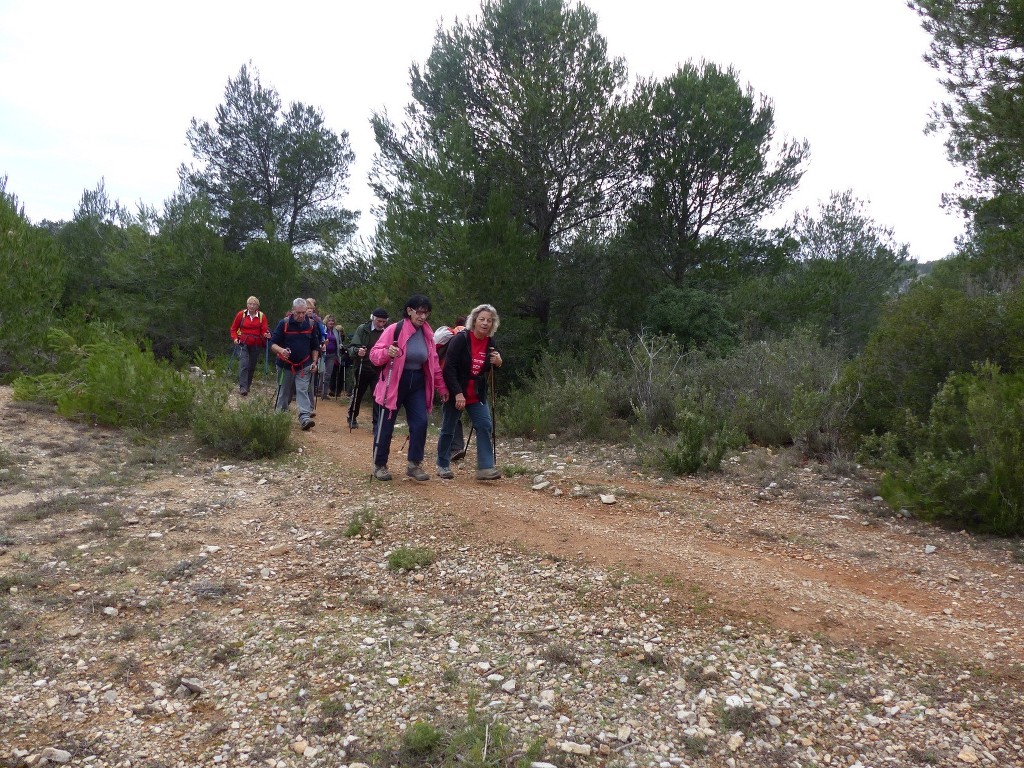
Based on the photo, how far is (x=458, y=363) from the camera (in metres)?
6.52

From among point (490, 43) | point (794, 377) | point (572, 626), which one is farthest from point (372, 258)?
point (572, 626)

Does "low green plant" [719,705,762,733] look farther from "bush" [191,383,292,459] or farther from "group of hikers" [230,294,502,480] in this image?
"bush" [191,383,292,459]

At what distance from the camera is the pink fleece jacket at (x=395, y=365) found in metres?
6.27

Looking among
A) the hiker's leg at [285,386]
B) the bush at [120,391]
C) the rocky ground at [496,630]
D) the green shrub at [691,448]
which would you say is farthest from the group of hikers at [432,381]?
the bush at [120,391]

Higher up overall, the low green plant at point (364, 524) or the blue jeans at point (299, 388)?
the blue jeans at point (299, 388)

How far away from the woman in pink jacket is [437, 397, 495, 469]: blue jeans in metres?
0.23

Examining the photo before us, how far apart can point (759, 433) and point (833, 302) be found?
1145 centimetres

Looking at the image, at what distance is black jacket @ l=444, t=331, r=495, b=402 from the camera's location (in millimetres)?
6418

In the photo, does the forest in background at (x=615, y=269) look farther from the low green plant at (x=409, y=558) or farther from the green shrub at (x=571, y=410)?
the low green plant at (x=409, y=558)

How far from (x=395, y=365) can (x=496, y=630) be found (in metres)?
3.04

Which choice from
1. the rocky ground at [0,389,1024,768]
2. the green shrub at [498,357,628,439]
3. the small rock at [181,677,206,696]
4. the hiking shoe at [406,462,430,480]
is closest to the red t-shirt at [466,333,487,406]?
the hiking shoe at [406,462,430,480]

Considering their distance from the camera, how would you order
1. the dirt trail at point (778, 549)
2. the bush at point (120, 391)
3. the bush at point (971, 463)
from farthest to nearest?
the bush at point (120, 391)
the bush at point (971, 463)
the dirt trail at point (778, 549)

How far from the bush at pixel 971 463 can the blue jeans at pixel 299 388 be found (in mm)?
6664

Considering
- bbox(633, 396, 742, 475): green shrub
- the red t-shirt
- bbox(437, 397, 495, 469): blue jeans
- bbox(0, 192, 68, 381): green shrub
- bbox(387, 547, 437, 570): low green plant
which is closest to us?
bbox(387, 547, 437, 570): low green plant
